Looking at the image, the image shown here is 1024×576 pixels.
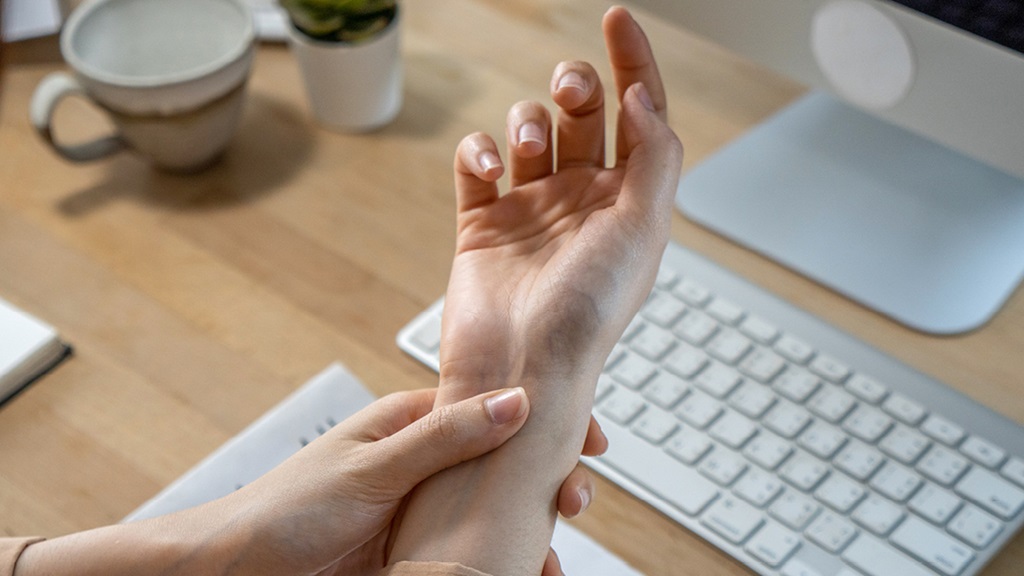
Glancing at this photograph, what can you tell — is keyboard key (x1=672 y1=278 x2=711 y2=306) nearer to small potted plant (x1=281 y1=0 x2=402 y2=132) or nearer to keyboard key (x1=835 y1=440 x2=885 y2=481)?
keyboard key (x1=835 y1=440 x2=885 y2=481)

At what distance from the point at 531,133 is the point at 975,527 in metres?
0.35

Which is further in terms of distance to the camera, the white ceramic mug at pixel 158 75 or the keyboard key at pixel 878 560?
the white ceramic mug at pixel 158 75

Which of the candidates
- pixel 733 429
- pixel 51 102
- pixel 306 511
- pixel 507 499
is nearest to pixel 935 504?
pixel 733 429

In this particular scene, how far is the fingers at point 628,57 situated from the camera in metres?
0.67

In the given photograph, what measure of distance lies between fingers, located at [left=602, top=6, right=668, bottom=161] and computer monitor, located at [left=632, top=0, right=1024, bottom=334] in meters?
0.12

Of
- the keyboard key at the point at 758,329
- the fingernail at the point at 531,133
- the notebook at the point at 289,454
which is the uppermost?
the fingernail at the point at 531,133

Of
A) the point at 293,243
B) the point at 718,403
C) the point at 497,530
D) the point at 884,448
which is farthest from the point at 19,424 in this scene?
the point at 884,448

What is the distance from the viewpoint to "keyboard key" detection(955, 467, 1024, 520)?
0.62 metres

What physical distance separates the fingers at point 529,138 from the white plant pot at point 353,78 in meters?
0.24

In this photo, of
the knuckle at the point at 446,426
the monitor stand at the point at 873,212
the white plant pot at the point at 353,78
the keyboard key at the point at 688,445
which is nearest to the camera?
the knuckle at the point at 446,426

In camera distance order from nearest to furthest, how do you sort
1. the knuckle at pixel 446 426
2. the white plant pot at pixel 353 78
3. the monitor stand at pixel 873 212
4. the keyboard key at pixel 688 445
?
the knuckle at pixel 446 426 < the keyboard key at pixel 688 445 < the monitor stand at pixel 873 212 < the white plant pot at pixel 353 78

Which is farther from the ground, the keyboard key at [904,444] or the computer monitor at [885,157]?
the computer monitor at [885,157]

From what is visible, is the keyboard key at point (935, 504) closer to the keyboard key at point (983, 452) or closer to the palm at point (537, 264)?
the keyboard key at point (983, 452)

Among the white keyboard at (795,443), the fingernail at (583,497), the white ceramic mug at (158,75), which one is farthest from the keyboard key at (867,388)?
the white ceramic mug at (158,75)
